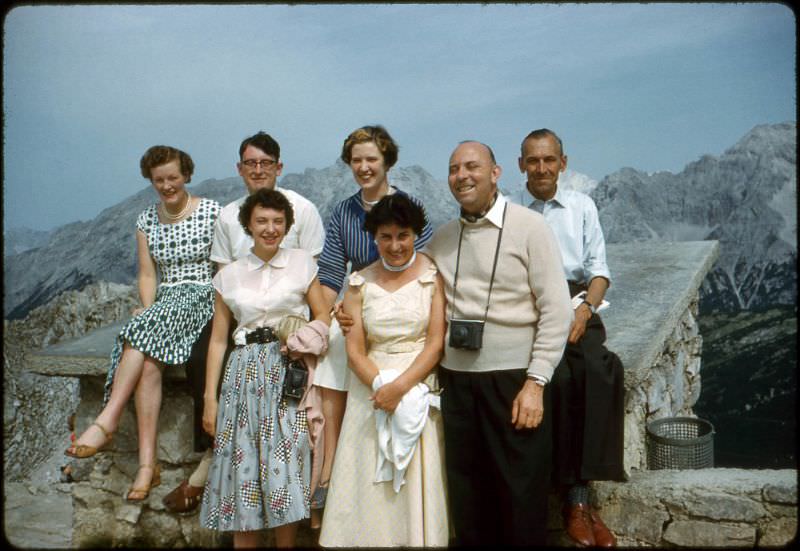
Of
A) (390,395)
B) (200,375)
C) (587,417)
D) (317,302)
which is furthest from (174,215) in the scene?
(587,417)

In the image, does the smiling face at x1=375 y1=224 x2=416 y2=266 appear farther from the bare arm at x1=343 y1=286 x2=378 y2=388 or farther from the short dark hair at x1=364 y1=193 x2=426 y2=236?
the bare arm at x1=343 y1=286 x2=378 y2=388

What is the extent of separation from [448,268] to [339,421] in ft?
2.89

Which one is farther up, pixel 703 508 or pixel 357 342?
pixel 357 342

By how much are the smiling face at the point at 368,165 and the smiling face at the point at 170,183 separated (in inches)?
37.9

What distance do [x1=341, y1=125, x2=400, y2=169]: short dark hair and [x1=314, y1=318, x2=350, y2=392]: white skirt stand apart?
947mm

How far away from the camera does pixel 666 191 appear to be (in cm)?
1554

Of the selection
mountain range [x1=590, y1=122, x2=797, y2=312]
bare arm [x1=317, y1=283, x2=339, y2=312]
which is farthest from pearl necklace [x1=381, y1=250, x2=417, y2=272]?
mountain range [x1=590, y1=122, x2=797, y2=312]

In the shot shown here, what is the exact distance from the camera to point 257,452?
9.41 ft

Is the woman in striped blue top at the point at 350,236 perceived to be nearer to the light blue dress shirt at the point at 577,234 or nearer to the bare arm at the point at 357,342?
the bare arm at the point at 357,342

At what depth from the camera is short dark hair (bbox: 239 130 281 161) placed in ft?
11.5

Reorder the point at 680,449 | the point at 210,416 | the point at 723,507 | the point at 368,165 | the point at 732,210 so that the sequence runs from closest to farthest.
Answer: the point at 723,507
the point at 210,416
the point at 368,165
the point at 680,449
the point at 732,210

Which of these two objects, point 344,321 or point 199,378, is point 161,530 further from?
point 344,321

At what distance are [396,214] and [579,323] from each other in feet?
3.07

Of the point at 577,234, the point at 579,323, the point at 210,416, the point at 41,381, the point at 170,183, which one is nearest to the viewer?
the point at 579,323
